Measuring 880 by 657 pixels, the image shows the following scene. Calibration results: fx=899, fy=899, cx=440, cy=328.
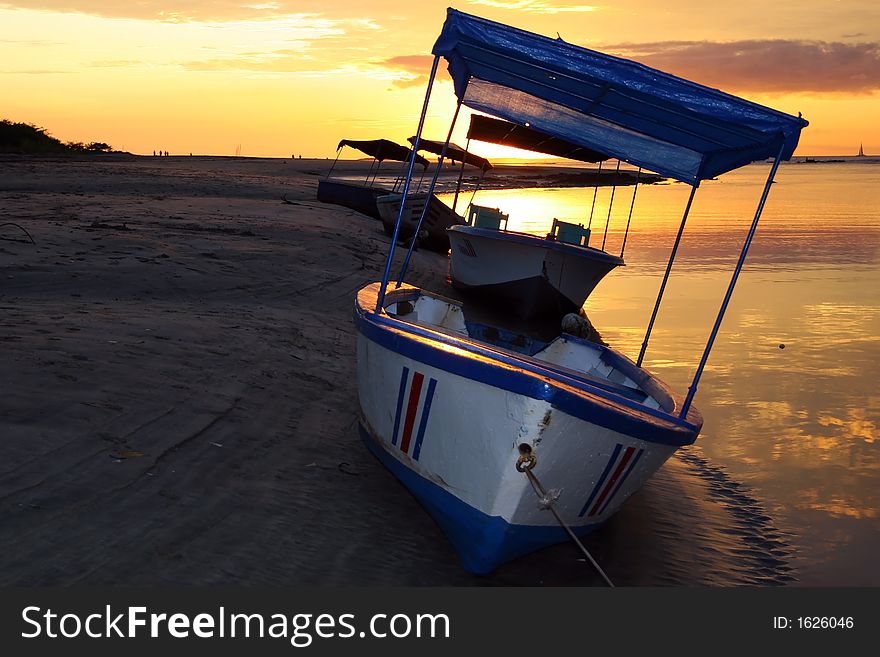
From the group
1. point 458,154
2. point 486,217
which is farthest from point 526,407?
point 458,154

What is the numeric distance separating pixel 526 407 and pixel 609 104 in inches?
143

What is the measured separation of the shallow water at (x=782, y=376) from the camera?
667 cm

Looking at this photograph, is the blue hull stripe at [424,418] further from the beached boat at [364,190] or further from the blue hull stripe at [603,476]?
the beached boat at [364,190]

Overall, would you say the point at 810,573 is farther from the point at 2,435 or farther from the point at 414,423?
the point at 2,435

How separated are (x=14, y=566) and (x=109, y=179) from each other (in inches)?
1024

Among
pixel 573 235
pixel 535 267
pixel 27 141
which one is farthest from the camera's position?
pixel 27 141

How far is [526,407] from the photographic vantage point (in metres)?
4.77

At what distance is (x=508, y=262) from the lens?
50.5 ft

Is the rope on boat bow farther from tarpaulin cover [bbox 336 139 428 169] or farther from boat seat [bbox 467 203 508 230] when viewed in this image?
tarpaulin cover [bbox 336 139 428 169]

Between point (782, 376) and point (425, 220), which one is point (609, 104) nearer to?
point (782, 376)

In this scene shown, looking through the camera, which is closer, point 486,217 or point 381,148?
point 486,217

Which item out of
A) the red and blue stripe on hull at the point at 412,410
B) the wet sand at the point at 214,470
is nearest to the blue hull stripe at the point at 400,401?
the red and blue stripe on hull at the point at 412,410

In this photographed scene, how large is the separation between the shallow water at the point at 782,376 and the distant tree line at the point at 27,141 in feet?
106

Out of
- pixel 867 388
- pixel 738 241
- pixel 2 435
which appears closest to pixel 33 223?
pixel 2 435
